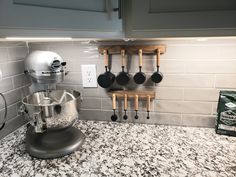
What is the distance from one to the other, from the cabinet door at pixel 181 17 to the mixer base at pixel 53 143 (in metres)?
0.55

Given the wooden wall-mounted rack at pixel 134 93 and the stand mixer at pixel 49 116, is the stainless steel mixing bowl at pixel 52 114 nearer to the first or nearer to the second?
the stand mixer at pixel 49 116

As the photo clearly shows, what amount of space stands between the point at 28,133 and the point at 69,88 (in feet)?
1.12

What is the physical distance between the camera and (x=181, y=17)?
0.68m

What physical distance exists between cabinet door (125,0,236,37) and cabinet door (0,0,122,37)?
0.27 feet

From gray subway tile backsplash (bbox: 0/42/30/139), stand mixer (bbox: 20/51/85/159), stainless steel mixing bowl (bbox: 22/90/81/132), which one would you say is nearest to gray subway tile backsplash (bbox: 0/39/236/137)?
gray subway tile backsplash (bbox: 0/42/30/139)

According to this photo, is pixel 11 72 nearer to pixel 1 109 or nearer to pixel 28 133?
pixel 1 109

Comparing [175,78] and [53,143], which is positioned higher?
[175,78]

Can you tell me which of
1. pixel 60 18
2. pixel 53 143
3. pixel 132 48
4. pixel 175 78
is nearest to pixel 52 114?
pixel 53 143

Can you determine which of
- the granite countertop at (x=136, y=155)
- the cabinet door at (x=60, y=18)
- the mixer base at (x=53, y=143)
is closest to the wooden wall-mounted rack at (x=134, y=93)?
the granite countertop at (x=136, y=155)

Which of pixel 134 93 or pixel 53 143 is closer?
pixel 53 143

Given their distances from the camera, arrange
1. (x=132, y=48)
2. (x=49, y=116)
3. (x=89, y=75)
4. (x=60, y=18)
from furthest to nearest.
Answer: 1. (x=89, y=75)
2. (x=132, y=48)
3. (x=49, y=116)
4. (x=60, y=18)

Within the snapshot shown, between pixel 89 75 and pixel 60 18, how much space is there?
1.73 feet

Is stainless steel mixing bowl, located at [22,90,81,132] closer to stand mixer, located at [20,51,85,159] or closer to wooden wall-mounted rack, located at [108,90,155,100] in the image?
stand mixer, located at [20,51,85,159]

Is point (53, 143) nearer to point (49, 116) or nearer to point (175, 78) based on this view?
point (49, 116)
